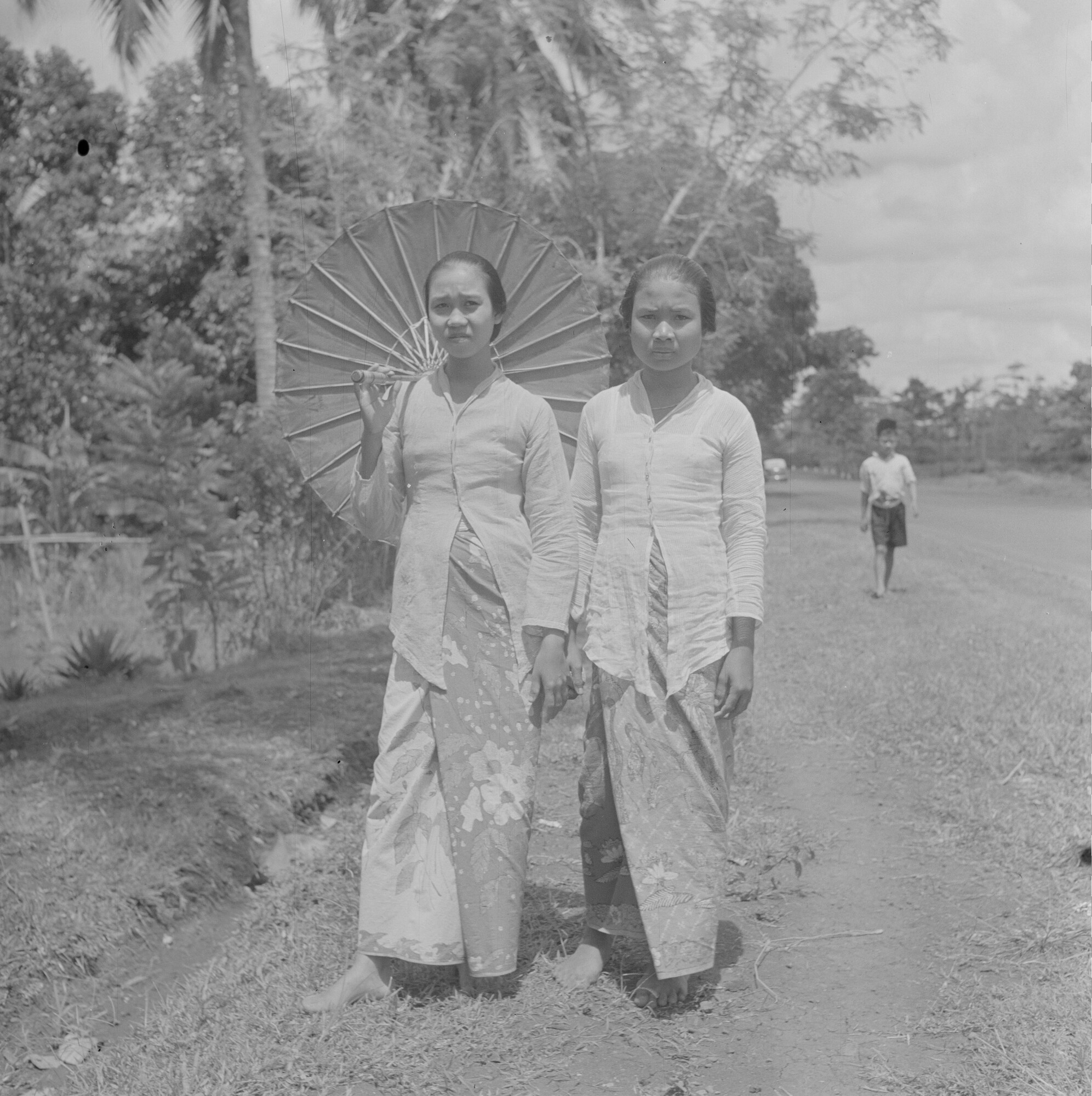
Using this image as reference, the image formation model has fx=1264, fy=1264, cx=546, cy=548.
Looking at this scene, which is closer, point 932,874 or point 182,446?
point 932,874

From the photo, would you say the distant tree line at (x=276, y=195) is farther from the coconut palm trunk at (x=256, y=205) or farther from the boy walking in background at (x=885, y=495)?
the boy walking in background at (x=885, y=495)

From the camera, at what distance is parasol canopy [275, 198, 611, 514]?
12.7ft

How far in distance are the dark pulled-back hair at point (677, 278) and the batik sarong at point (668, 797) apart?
0.66 metres

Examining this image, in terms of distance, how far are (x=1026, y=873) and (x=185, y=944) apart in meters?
2.90

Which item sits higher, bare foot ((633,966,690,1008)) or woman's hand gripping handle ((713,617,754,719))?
woman's hand gripping handle ((713,617,754,719))

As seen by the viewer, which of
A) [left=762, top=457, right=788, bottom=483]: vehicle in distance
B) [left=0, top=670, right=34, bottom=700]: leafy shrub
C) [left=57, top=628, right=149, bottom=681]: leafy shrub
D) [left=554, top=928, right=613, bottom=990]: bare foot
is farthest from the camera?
[left=762, top=457, right=788, bottom=483]: vehicle in distance

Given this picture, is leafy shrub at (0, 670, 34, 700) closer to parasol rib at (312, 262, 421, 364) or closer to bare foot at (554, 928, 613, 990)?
parasol rib at (312, 262, 421, 364)

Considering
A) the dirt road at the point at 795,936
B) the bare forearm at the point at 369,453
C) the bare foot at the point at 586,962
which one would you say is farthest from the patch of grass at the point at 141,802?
the bare forearm at the point at 369,453

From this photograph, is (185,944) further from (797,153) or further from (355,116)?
(797,153)

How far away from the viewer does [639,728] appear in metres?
3.38

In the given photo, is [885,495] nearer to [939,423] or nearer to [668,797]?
[668,797]

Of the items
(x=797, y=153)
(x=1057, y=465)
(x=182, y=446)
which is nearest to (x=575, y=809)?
(x=182, y=446)

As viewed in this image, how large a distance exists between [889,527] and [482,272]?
350 inches

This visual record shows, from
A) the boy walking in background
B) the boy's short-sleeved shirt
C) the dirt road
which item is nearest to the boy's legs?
the boy walking in background
